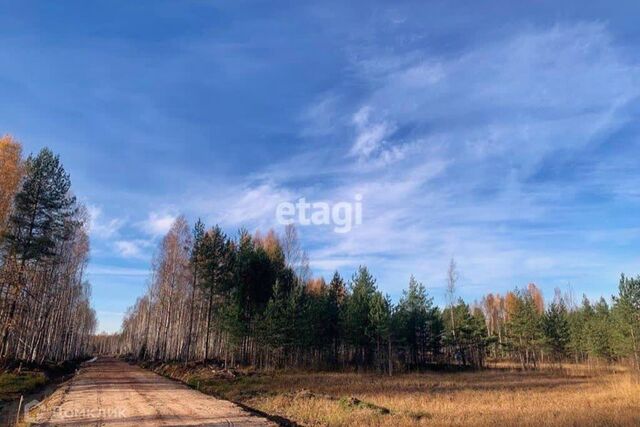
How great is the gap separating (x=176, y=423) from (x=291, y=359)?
125 feet

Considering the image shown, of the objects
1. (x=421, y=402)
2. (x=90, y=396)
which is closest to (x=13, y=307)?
(x=90, y=396)

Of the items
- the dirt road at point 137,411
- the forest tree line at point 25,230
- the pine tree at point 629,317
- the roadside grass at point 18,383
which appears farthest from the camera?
the pine tree at point 629,317

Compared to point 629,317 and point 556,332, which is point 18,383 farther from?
point 556,332

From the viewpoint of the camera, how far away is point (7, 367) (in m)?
28.8

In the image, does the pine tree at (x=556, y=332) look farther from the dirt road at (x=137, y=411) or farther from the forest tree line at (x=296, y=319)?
the dirt road at (x=137, y=411)

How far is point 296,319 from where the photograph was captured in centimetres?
4309

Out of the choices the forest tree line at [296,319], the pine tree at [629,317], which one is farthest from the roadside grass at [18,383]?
the pine tree at [629,317]

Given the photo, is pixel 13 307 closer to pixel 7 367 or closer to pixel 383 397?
pixel 7 367

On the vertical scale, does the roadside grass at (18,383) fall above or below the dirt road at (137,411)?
below

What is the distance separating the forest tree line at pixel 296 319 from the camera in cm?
4365

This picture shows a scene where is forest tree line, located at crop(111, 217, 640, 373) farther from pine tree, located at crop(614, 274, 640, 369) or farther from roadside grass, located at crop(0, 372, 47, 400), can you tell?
roadside grass, located at crop(0, 372, 47, 400)

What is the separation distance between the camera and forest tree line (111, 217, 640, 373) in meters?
43.7

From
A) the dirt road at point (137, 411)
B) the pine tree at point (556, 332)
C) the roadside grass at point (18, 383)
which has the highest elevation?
the pine tree at point (556, 332)

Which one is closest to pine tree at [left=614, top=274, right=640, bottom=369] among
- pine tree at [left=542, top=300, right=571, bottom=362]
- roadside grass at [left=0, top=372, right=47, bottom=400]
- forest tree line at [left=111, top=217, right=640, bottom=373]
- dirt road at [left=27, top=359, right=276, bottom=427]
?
forest tree line at [left=111, top=217, right=640, bottom=373]
